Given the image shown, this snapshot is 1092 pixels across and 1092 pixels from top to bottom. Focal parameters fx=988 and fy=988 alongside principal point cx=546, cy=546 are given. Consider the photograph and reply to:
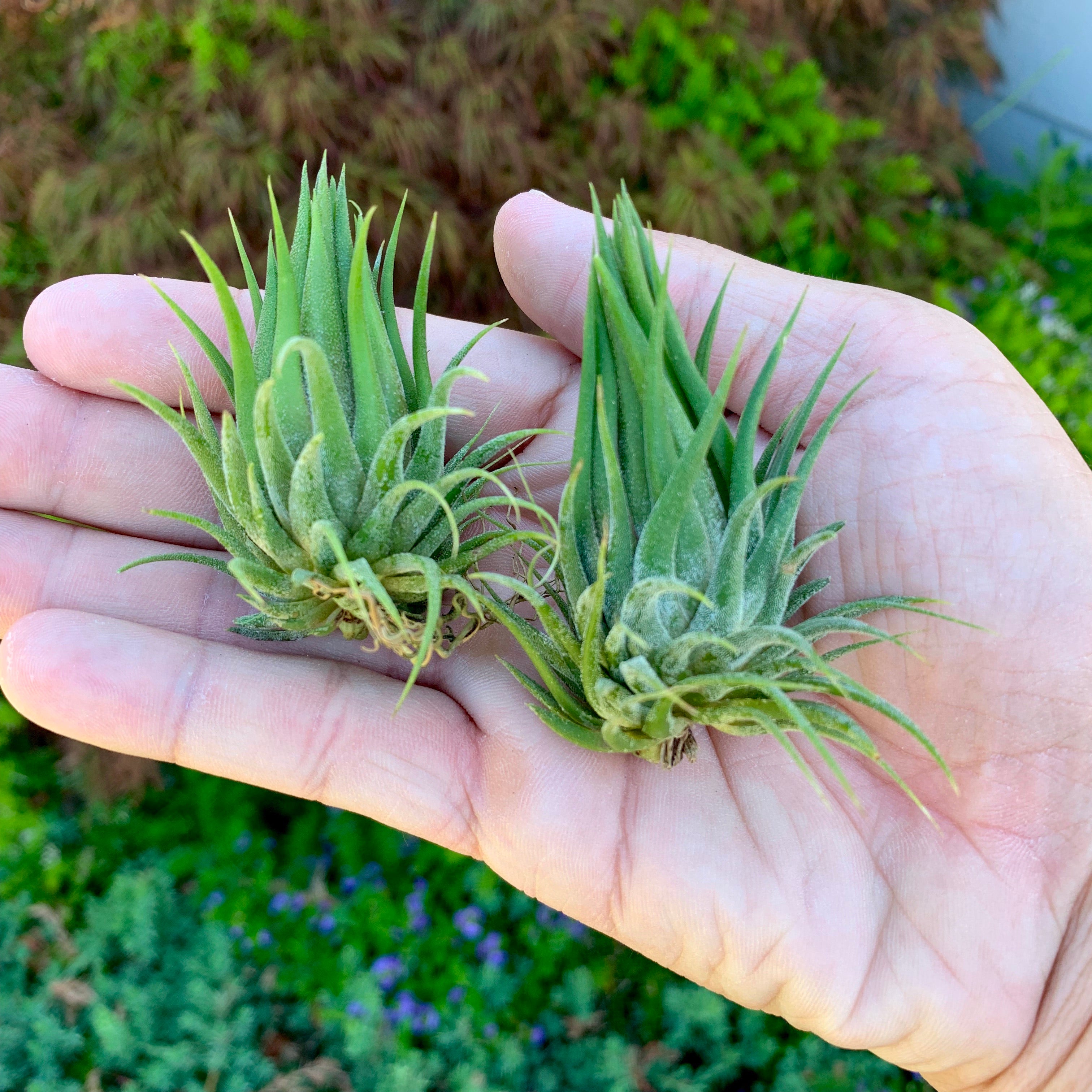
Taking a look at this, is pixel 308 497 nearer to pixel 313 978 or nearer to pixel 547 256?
pixel 547 256

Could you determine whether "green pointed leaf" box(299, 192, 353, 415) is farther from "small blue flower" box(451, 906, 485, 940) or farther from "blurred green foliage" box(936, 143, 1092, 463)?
"blurred green foliage" box(936, 143, 1092, 463)

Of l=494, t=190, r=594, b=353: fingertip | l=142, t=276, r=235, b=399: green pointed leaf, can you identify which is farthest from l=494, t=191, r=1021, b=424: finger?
l=142, t=276, r=235, b=399: green pointed leaf

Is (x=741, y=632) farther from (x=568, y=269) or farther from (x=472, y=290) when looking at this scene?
(x=472, y=290)

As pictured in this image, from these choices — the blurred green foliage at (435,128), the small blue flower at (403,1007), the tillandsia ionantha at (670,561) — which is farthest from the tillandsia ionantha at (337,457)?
the small blue flower at (403,1007)

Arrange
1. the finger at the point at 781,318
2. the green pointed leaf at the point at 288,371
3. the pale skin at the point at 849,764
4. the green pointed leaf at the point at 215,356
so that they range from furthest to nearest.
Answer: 1. the finger at the point at 781,318
2. the pale skin at the point at 849,764
3. the green pointed leaf at the point at 215,356
4. the green pointed leaf at the point at 288,371

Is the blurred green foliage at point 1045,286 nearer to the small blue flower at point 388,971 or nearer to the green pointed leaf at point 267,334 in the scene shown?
the green pointed leaf at point 267,334
